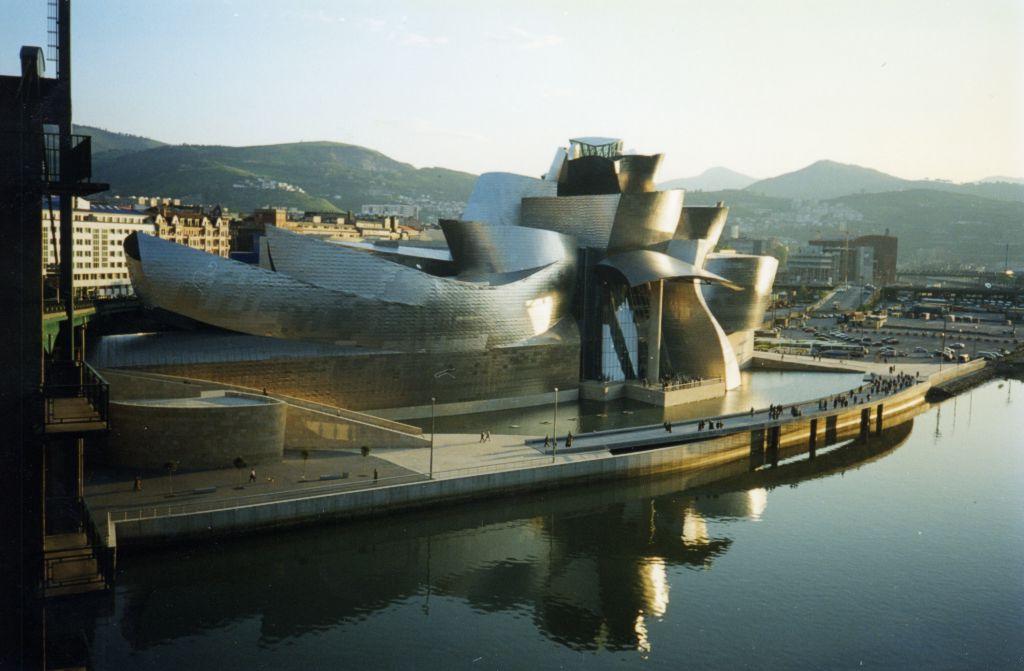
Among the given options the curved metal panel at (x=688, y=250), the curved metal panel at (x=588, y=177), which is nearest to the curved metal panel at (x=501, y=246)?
the curved metal panel at (x=588, y=177)

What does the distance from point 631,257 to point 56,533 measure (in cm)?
2976

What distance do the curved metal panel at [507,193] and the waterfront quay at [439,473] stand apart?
1501 centimetres

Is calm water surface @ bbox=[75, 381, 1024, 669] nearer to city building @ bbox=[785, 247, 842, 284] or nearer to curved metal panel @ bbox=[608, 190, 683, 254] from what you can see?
curved metal panel @ bbox=[608, 190, 683, 254]

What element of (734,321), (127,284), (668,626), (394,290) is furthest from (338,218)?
(668,626)

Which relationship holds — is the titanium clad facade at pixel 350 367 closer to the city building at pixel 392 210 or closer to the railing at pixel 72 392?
the railing at pixel 72 392

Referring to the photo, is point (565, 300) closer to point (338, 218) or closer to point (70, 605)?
point (70, 605)

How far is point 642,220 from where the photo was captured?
1512 inches

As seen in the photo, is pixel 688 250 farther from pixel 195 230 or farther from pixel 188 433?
pixel 195 230

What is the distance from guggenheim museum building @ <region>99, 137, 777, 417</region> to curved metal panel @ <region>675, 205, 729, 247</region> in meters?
0.08

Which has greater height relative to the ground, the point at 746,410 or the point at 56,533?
the point at 56,533

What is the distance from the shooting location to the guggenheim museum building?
89.3ft

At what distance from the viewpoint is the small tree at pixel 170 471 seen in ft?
67.1

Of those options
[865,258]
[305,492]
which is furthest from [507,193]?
[865,258]

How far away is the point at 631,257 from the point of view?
124 ft
